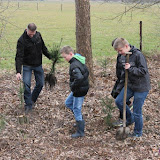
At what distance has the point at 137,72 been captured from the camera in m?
4.33

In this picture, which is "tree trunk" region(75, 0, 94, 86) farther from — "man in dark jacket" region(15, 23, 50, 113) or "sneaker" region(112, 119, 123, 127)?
"sneaker" region(112, 119, 123, 127)

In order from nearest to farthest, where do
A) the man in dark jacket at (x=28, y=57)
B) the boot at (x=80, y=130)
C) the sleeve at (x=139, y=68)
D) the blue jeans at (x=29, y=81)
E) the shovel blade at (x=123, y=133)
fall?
the sleeve at (x=139, y=68) → the shovel blade at (x=123, y=133) → the boot at (x=80, y=130) → the man in dark jacket at (x=28, y=57) → the blue jeans at (x=29, y=81)

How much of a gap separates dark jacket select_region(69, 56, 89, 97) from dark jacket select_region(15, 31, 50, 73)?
1381 mm

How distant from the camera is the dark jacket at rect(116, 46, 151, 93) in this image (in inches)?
171

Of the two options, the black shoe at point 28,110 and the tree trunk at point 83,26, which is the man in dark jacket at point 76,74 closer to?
the black shoe at point 28,110

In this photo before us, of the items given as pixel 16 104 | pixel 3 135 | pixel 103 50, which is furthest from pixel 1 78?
pixel 103 50

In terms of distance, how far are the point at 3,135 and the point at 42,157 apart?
1041 millimetres

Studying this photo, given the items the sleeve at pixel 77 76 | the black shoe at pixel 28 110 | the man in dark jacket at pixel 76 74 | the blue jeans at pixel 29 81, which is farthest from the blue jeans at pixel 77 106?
the black shoe at pixel 28 110

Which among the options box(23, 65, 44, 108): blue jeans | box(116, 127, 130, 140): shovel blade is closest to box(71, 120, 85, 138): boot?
box(116, 127, 130, 140): shovel blade

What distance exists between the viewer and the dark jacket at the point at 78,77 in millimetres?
4637

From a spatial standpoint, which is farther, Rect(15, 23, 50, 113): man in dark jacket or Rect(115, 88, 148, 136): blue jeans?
Rect(15, 23, 50, 113): man in dark jacket

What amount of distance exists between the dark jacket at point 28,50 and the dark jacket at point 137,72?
6.57 feet

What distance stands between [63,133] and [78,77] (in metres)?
1.29

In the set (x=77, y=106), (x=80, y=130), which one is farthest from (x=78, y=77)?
(x=80, y=130)
